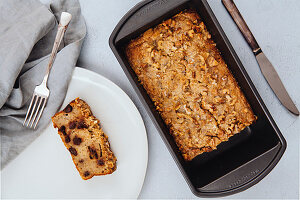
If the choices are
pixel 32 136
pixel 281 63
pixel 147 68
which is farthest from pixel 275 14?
pixel 32 136

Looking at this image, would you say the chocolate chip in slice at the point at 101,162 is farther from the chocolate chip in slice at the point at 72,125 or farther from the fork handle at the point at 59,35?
the fork handle at the point at 59,35

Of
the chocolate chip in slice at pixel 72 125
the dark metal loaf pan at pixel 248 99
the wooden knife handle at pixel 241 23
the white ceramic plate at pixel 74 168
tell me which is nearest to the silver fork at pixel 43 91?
the white ceramic plate at pixel 74 168

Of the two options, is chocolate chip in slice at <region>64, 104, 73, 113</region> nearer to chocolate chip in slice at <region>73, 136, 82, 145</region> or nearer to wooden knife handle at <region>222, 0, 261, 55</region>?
chocolate chip in slice at <region>73, 136, 82, 145</region>

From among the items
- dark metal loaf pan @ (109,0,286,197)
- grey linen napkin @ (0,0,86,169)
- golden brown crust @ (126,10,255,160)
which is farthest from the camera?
grey linen napkin @ (0,0,86,169)

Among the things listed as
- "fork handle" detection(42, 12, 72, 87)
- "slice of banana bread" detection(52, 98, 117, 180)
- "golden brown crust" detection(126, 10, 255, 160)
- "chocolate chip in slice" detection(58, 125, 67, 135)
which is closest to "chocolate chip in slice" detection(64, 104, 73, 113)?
"slice of banana bread" detection(52, 98, 117, 180)

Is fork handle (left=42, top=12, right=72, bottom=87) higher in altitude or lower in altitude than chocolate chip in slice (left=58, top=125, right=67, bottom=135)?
higher

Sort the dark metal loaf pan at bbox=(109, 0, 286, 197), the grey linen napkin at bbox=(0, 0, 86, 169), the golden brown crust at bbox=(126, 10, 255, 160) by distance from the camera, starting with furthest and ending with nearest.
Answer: the grey linen napkin at bbox=(0, 0, 86, 169), the golden brown crust at bbox=(126, 10, 255, 160), the dark metal loaf pan at bbox=(109, 0, 286, 197)

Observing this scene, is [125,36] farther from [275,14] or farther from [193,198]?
[193,198]

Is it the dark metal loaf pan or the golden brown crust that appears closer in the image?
the dark metal loaf pan
